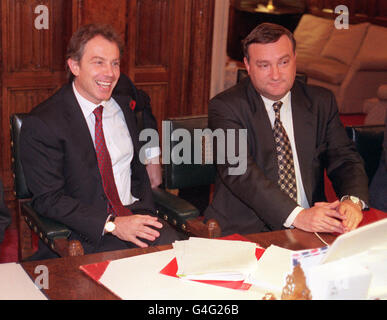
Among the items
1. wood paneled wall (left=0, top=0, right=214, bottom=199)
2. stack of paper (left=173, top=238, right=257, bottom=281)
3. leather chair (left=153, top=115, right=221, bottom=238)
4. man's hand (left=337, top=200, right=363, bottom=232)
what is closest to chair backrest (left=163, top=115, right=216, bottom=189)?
leather chair (left=153, top=115, right=221, bottom=238)

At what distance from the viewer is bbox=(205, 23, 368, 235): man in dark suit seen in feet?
8.34

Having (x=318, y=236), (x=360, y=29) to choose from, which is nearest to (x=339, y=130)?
(x=318, y=236)

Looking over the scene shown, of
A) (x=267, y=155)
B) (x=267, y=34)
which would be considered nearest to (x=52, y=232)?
(x=267, y=155)

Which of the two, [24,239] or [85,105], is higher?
[85,105]

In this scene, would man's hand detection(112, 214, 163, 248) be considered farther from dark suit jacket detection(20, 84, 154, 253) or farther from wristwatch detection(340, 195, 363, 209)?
wristwatch detection(340, 195, 363, 209)

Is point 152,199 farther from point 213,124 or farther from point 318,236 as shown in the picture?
point 318,236

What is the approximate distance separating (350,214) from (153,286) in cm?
90

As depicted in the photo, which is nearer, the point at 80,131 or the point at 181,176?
the point at 80,131

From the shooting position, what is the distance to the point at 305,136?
266cm

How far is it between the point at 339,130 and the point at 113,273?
4.67ft

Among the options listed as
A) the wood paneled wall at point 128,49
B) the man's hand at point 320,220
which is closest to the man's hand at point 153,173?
the man's hand at point 320,220

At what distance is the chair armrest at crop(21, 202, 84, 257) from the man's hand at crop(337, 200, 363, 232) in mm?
922

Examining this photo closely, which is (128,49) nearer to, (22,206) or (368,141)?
(368,141)

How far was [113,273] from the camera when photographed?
170 centimetres
